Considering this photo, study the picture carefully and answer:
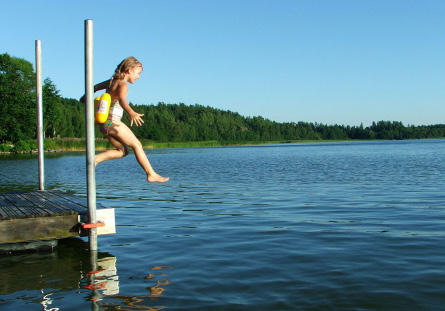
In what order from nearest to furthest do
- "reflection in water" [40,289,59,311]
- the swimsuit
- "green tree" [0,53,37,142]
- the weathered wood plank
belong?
"reflection in water" [40,289,59,311] < the swimsuit < the weathered wood plank < "green tree" [0,53,37,142]

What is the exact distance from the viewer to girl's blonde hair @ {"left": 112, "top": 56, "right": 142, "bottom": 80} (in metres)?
6.47

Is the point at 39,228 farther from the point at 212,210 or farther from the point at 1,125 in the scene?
the point at 1,125

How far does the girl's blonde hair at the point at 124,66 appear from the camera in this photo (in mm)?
6469

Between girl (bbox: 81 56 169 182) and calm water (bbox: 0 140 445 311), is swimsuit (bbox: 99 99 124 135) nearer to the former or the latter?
girl (bbox: 81 56 169 182)

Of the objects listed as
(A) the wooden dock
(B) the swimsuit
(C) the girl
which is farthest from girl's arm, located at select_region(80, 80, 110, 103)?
(A) the wooden dock

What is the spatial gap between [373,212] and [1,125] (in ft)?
208

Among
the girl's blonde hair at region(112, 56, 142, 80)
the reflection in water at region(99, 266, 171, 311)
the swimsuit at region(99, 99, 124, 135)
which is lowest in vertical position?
the reflection in water at region(99, 266, 171, 311)

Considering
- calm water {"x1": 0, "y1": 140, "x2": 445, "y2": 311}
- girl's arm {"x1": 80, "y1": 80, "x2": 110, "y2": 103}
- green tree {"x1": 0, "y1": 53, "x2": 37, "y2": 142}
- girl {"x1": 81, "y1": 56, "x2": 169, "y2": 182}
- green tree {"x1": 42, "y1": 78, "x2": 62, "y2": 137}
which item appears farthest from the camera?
green tree {"x1": 42, "y1": 78, "x2": 62, "y2": 137}

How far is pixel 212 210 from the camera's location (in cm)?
1345

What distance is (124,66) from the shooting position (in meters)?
6.47

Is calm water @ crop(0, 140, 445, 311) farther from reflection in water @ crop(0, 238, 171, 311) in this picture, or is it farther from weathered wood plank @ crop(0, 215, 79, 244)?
weathered wood plank @ crop(0, 215, 79, 244)

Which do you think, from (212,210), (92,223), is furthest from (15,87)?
(92,223)

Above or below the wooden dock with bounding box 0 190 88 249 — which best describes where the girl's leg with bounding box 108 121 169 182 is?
above

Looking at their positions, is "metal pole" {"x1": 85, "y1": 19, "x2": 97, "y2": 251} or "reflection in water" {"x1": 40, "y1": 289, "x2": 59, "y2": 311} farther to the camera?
"metal pole" {"x1": 85, "y1": 19, "x2": 97, "y2": 251}
